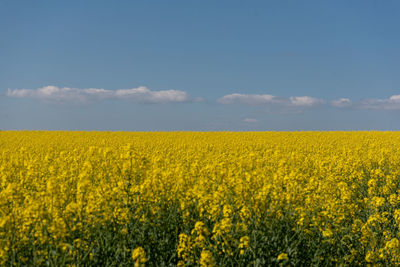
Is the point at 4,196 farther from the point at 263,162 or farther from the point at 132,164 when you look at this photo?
the point at 263,162

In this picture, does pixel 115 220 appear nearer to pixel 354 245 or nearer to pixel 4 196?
pixel 4 196

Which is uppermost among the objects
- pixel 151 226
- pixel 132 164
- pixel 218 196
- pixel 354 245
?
pixel 132 164

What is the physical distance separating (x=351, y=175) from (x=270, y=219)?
20.7 feet

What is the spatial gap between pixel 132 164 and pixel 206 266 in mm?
2948

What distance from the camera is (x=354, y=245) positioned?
22.8ft

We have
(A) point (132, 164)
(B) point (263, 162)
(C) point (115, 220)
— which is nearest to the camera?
(C) point (115, 220)

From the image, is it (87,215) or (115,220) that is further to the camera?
(115,220)

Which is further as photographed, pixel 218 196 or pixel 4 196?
pixel 218 196

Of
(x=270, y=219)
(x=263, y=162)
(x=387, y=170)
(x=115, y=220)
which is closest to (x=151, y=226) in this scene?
(x=115, y=220)

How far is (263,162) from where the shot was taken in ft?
42.8

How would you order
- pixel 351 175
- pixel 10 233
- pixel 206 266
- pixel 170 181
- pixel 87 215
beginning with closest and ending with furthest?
pixel 206 266 < pixel 10 233 < pixel 87 215 < pixel 170 181 < pixel 351 175

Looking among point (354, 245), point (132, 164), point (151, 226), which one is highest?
point (132, 164)

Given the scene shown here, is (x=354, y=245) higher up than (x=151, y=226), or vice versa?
(x=151, y=226)

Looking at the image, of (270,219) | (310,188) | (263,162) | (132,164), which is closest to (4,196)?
(132,164)
